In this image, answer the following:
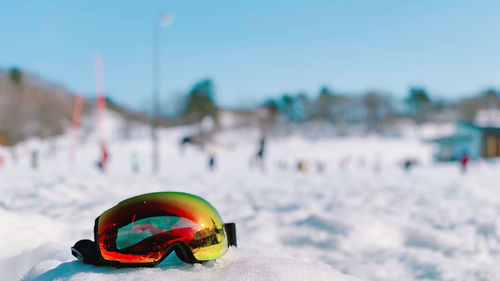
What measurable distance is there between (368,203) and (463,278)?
3183mm

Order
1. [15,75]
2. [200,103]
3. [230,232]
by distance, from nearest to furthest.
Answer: [230,232] < [15,75] < [200,103]

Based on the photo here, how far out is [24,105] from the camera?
61.1m

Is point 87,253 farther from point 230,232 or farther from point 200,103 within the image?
point 200,103

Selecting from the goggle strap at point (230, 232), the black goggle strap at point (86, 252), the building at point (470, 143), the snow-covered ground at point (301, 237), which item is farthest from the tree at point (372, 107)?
the black goggle strap at point (86, 252)

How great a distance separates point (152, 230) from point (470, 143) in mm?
45825

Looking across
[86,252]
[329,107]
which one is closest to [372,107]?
[329,107]

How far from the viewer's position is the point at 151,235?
177cm

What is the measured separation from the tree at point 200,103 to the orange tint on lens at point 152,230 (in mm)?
88361

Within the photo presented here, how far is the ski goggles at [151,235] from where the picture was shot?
1769 mm

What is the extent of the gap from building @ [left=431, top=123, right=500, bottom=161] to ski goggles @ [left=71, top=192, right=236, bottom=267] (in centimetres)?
4168

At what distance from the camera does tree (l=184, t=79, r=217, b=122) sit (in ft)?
294

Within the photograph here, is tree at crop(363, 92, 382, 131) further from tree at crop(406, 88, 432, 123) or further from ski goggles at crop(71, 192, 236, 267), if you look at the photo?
ski goggles at crop(71, 192, 236, 267)

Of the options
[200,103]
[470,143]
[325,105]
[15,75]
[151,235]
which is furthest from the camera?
[325,105]

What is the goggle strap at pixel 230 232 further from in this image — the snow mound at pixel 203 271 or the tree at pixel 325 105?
the tree at pixel 325 105
